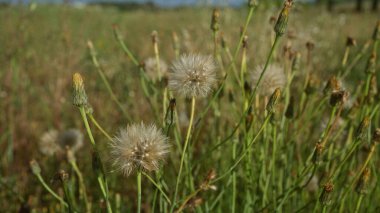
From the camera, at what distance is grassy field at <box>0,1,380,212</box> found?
130cm

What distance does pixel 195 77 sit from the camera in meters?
1.22

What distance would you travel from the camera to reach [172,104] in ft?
3.60

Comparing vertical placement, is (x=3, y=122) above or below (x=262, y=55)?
below

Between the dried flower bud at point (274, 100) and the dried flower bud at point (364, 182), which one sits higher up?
the dried flower bud at point (274, 100)

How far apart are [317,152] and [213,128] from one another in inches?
33.0

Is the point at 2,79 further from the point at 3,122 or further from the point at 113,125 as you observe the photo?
the point at 113,125

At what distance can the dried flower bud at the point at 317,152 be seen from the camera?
1201 mm

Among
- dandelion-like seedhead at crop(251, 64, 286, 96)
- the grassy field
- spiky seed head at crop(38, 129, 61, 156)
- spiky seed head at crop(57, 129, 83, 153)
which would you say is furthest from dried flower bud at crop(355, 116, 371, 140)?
spiky seed head at crop(38, 129, 61, 156)

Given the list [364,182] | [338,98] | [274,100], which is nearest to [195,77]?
[274,100]

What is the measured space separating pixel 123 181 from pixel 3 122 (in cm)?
123

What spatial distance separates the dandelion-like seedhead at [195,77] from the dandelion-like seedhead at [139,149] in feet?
0.57

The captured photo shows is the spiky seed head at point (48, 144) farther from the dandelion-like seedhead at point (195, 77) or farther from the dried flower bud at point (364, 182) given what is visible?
the dried flower bud at point (364, 182)

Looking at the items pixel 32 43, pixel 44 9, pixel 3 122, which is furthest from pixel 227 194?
pixel 44 9

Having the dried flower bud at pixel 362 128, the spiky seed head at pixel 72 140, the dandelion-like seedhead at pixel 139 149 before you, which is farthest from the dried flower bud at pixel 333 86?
the spiky seed head at pixel 72 140
